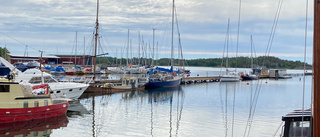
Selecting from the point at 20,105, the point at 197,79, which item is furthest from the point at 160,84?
the point at 20,105

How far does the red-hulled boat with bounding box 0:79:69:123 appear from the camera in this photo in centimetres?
2555

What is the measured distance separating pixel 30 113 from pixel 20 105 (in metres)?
1.16

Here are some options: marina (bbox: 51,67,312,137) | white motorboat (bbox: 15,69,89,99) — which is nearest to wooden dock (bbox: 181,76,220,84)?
marina (bbox: 51,67,312,137)

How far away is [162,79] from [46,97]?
3831 centimetres

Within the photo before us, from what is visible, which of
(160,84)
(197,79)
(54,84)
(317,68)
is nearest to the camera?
(317,68)

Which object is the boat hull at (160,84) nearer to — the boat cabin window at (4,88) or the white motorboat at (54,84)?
the white motorboat at (54,84)

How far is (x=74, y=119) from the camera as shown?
2952 cm

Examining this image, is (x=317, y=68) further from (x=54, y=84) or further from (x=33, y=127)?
(x=54, y=84)

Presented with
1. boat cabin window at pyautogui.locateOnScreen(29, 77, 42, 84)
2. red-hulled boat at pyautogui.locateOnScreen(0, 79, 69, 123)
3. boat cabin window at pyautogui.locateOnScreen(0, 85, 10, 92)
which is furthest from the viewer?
boat cabin window at pyautogui.locateOnScreen(29, 77, 42, 84)

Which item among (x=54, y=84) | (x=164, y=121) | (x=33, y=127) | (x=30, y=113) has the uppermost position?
(x=54, y=84)

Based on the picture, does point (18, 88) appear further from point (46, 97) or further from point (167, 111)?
point (167, 111)

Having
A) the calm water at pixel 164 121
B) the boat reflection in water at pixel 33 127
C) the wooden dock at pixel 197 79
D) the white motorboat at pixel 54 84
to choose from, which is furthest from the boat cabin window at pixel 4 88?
the wooden dock at pixel 197 79

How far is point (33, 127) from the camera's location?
2558cm

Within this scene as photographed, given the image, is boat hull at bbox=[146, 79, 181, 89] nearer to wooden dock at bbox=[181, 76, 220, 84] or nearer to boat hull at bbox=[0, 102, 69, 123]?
wooden dock at bbox=[181, 76, 220, 84]
